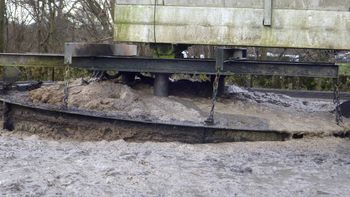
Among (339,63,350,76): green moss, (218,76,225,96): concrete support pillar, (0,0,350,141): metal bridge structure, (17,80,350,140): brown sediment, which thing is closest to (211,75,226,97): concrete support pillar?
(218,76,225,96): concrete support pillar

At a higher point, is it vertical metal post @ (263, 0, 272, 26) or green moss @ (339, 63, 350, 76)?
vertical metal post @ (263, 0, 272, 26)

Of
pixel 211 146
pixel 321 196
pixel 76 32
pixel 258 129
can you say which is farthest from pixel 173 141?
pixel 76 32

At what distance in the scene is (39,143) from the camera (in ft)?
28.5

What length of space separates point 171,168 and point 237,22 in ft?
11.7

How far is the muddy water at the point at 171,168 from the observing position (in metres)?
6.25

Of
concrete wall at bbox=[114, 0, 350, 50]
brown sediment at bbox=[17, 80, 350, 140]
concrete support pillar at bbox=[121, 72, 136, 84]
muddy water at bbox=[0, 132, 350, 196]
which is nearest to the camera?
muddy water at bbox=[0, 132, 350, 196]

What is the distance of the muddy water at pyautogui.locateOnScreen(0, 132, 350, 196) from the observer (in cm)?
625

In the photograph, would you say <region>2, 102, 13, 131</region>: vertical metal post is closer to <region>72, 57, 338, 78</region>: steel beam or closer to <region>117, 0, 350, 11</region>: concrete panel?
<region>72, 57, 338, 78</region>: steel beam

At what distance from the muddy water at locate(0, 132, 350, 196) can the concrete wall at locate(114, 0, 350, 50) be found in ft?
6.31

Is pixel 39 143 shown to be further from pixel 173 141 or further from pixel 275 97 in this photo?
pixel 275 97

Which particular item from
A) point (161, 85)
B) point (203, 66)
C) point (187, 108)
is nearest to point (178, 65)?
point (203, 66)

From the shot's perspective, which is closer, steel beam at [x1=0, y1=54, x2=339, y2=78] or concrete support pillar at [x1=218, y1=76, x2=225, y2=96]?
steel beam at [x1=0, y1=54, x2=339, y2=78]

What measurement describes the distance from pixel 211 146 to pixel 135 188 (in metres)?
2.62

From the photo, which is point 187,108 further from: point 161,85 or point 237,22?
point 237,22
